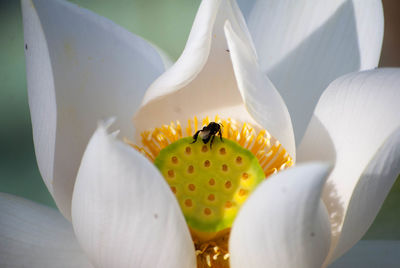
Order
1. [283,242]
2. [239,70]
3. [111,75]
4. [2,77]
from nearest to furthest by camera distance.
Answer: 1. [283,242]
2. [239,70]
3. [111,75]
4. [2,77]

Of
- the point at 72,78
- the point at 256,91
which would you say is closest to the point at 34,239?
the point at 72,78

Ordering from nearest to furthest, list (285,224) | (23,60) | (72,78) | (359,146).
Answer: (285,224), (359,146), (72,78), (23,60)

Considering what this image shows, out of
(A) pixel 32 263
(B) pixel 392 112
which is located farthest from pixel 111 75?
(B) pixel 392 112

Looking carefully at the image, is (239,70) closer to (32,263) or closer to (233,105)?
(233,105)

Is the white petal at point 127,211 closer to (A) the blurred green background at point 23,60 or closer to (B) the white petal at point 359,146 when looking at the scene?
(B) the white petal at point 359,146

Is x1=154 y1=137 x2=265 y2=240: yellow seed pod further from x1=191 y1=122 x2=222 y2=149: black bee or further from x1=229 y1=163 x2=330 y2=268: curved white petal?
x1=229 y1=163 x2=330 y2=268: curved white petal

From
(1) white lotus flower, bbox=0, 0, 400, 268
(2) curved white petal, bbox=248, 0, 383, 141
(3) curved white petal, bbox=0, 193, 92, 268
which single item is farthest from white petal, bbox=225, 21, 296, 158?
(3) curved white petal, bbox=0, 193, 92, 268

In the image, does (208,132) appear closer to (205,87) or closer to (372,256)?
(205,87)
